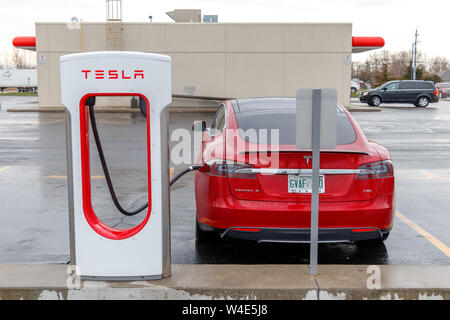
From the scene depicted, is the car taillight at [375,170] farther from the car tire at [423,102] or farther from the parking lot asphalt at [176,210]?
the car tire at [423,102]

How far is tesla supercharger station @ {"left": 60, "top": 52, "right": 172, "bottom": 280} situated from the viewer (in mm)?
3895

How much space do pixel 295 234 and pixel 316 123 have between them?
1003 mm

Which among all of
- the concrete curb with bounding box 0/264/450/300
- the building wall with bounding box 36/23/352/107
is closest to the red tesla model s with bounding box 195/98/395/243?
the concrete curb with bounding box 0/264/450/300

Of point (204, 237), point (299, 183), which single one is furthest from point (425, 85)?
point (299, 183)

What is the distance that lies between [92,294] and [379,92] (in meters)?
31.4

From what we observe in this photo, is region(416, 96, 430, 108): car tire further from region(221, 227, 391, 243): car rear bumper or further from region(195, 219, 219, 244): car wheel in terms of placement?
region(221, 227, 391, 243): car rear bumper

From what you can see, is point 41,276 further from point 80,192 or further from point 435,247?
point 435,247

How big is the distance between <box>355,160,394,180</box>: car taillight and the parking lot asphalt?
0.93 meters

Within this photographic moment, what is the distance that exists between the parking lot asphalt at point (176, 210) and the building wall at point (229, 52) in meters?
14.5

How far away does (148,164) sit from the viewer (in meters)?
4.07

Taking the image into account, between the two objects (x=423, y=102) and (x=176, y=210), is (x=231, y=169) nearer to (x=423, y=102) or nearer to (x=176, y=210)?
(x=176, y=210)

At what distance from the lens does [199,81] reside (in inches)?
1119

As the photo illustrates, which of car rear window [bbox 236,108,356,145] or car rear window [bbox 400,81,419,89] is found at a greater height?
car rear window [bbox 400,81,419,89]

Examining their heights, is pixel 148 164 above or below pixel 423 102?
above
